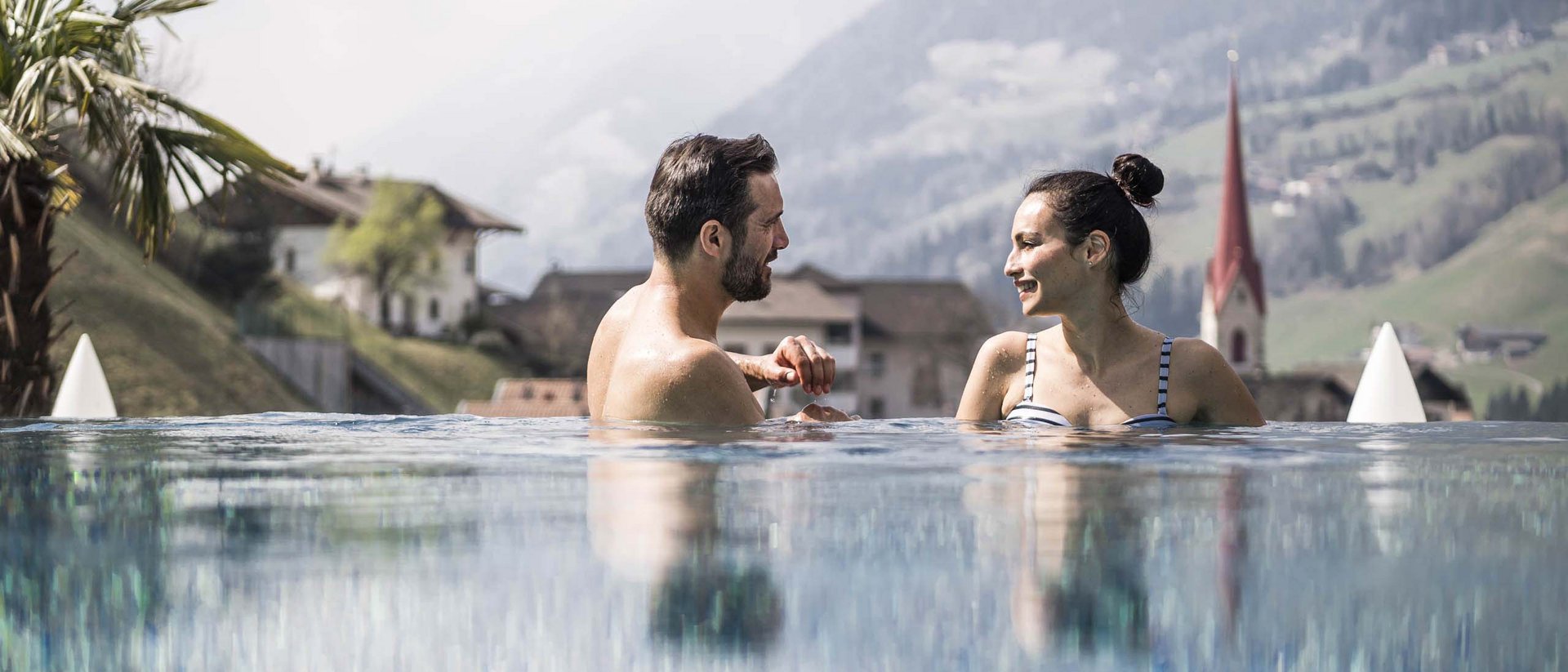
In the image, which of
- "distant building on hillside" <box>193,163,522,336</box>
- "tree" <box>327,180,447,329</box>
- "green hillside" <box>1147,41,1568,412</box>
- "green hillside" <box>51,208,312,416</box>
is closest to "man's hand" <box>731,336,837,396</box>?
"green hillside" <box>51,208,312,416</box>

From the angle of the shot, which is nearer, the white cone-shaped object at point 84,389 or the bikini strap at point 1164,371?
the bikini strap at point 1164,371

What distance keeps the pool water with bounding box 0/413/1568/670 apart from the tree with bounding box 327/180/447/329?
77.4 m

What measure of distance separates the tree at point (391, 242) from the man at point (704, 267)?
249ft

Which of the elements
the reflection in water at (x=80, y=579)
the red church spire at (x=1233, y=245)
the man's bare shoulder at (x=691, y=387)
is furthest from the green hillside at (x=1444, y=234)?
the reflection in water at (x=80, y=579)

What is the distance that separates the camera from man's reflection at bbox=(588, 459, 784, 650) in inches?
101

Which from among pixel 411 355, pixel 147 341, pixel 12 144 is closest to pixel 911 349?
pixel 411 355

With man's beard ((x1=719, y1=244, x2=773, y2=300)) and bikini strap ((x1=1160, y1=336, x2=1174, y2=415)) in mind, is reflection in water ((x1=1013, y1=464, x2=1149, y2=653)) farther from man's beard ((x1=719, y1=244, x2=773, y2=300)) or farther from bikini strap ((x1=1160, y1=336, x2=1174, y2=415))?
bikini strap ((x1=1160, y1=336, x2=1174, y2=415))

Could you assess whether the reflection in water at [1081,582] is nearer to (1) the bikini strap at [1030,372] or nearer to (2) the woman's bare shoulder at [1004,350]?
(1) the bikini strap at [1030,372]

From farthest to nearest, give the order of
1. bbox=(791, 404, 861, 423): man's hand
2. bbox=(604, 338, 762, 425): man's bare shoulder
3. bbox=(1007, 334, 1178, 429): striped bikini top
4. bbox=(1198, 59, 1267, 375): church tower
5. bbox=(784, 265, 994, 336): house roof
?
bbox=(1198, 59, 1267, 375): church tower
bbox=(784, 265, 994, 336): house roof
bbox=(791, 404, 861, 423): man's hand
bbox=(1007, 334, 1178, 429): striped bikini top
bbox=(604, 338, 762, 425): man's bare shoulder

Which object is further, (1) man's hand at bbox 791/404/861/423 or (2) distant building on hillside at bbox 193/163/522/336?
(2) distant building on hillside at bbox 193/163/522/336

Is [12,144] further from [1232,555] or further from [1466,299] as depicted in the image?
[1466,299]

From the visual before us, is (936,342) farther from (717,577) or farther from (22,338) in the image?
(717,577)

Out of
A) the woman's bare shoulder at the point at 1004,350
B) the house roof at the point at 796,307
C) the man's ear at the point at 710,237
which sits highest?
the house roof at the point at 796,307

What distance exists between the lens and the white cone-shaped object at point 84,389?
34.2 ft
